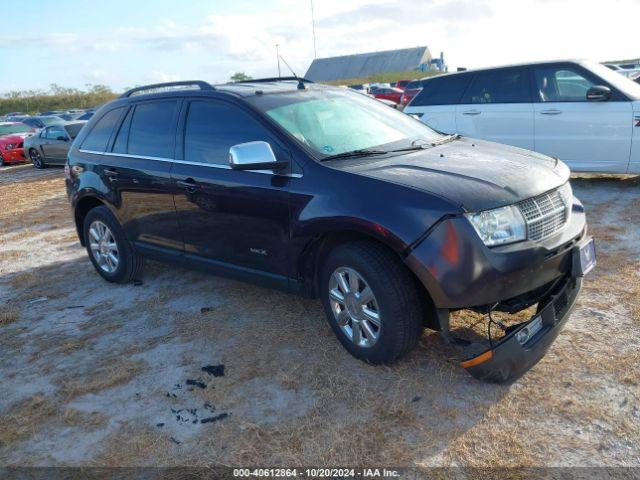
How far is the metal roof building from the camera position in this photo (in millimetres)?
69438

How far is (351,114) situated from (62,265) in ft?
13.4

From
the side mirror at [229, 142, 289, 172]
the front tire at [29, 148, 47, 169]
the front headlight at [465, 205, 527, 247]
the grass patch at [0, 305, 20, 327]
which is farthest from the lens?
the front tire at [29, 148, 47, 169]

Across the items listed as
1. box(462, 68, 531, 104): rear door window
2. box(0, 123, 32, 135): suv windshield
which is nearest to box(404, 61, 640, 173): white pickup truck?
box(462, 68, 531, 104): rear door window

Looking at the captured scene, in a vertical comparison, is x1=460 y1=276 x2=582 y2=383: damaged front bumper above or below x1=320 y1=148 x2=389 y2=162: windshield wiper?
below

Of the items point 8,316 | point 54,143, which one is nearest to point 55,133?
point 54,143

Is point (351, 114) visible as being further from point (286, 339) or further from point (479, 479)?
point (479, 479)

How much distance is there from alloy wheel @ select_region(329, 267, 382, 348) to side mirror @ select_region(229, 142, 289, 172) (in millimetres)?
833

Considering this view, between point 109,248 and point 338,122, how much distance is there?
9.12 ft

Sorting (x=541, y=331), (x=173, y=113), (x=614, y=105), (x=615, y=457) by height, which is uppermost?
(x=173, y=113)

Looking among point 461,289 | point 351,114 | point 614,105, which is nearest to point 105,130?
point 351,114

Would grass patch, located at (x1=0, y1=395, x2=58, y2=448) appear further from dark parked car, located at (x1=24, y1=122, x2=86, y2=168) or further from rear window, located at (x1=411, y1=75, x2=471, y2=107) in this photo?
dark parked car, located at (x1=24, y1=122, x2=86, y2=168)

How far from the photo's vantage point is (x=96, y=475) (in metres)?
2.80

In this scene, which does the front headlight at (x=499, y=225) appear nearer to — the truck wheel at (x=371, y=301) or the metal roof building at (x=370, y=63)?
the truck wheel at (x=371, y=301)

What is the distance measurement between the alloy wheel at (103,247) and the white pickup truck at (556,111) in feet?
17.3
